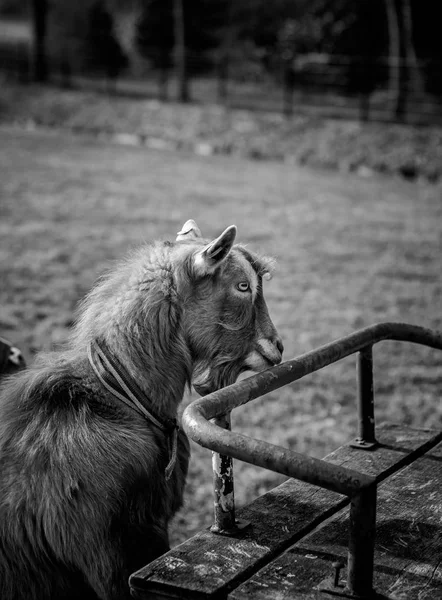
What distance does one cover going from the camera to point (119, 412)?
126 inches

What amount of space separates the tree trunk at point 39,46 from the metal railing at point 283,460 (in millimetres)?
28843

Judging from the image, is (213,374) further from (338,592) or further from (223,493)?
(338,592)

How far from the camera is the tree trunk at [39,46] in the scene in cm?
3014

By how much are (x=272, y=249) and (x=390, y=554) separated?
8.94 meters

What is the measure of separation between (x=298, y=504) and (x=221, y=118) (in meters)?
20.7

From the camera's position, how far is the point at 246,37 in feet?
107

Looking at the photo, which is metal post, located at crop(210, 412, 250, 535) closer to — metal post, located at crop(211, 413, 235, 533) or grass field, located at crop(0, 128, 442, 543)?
metal post, located at crop(211, 413, 235, 533)

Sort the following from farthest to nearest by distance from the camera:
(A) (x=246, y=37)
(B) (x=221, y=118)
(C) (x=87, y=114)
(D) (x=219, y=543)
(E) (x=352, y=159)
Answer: (A) (x=246, y=37) → (C) (x=87, y=114) → (B) (x=221, y=118) → (E) (x=352, y=159) → (D) (x=219, y=543)

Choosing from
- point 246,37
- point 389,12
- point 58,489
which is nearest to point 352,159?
point 389,12

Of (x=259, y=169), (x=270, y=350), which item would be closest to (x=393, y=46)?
(x=259, y=169)

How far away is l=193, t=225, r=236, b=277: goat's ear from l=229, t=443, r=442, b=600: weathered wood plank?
3.51ft

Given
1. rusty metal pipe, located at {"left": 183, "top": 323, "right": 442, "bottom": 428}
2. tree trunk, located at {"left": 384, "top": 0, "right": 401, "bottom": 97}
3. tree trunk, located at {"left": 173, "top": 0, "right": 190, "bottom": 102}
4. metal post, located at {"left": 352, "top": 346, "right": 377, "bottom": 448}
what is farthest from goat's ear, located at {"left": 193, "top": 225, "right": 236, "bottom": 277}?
tree trunk, located at {"left": 173, "top": 0, "right": 190, "bottom": 102}

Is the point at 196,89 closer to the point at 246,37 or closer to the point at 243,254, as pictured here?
the point at 246,37

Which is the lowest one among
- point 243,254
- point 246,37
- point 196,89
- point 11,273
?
point 11,273
